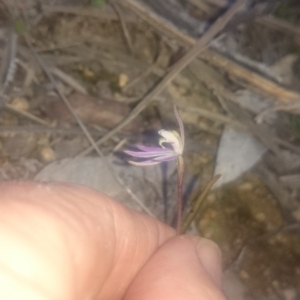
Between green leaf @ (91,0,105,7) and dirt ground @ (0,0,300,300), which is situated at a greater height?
green leaf @ (91,0,105,7)

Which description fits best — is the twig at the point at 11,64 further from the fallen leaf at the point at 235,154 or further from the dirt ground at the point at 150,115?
the fallen leaf at the point at 235,154

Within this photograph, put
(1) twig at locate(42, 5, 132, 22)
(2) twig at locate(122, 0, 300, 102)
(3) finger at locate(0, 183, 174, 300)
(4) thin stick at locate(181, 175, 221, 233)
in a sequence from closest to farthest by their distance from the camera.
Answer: (3) finger at locate(0, 183, 174, 300) → (4) thin stick at locate(181, 175, 221, 233) → (2) twig at locate(122, 0, 300, 102) → (1) twig at locate(42, 5, 132, 22)

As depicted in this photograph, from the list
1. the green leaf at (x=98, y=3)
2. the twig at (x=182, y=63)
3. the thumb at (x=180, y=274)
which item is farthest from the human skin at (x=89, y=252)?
the green leaf at (x=98, y=3)

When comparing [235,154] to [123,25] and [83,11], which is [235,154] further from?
[83,11]

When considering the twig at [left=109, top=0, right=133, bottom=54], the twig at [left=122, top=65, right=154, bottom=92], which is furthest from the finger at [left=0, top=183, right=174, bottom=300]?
the twig at [left=109, top=0, right=133, bottom=54]

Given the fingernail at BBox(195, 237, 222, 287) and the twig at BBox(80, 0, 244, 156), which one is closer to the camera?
the fingernail at BBox(195, 237, 222, 287)

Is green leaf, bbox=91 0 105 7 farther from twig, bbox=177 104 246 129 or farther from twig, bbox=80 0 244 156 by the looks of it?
twig, bbox=177 104 246 129

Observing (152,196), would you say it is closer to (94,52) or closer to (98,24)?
(94,52)
